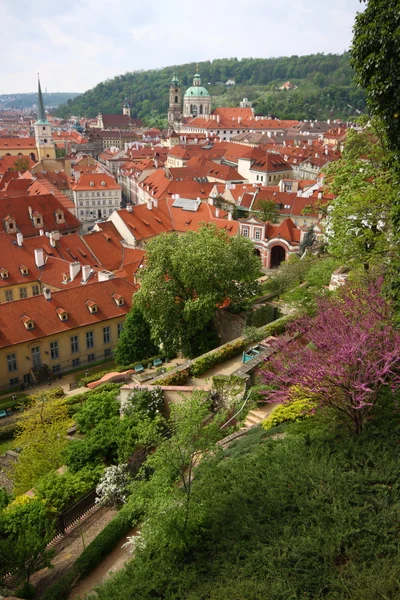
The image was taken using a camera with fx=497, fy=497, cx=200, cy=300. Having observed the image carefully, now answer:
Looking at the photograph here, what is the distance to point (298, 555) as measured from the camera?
985 cm

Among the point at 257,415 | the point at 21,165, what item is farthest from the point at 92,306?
the point at 21,165

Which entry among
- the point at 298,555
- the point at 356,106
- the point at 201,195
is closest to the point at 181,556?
the point at 298,555

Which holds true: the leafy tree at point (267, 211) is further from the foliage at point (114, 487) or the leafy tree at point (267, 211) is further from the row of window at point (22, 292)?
the foliage at point (114, 487)

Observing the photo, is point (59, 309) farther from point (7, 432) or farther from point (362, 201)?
point (362, 201)

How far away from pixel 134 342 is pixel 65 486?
16274 mm

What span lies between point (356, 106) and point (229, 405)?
653 ft

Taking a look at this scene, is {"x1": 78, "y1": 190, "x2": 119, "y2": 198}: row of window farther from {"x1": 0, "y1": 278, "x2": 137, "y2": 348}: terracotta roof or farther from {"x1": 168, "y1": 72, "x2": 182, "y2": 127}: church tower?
{"x1": 168, "y1": 72, "x2": 182, "y2": 127}: church tower

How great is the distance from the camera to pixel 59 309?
34.4m

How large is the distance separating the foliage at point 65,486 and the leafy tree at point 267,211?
44490 mm

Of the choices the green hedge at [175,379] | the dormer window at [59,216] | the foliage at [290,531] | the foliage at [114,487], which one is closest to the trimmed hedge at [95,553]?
the foliage at [114,487]

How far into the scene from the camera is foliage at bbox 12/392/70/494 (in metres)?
18.7

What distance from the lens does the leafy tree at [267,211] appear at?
5798cm

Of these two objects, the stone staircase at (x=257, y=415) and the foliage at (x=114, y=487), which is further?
the stone staircase at (x=257, y=415)

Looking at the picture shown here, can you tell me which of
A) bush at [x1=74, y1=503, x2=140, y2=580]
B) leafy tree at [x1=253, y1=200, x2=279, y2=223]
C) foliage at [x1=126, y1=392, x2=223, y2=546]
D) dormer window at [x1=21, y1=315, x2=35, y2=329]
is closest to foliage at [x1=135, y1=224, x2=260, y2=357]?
dormer window at [x1=21, y1=315, x2=35, y2=329]
